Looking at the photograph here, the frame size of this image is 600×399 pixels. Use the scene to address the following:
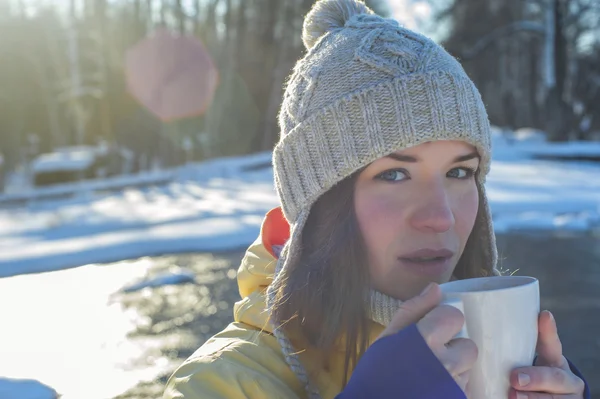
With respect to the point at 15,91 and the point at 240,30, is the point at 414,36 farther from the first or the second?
the point at 15,91

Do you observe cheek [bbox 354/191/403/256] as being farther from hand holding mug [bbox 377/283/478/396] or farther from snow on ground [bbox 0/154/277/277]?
snow on ground [bbox 0/154/277/277]

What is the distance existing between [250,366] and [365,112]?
2.08 ft

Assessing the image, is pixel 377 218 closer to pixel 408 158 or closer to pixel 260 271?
pixel 408 158

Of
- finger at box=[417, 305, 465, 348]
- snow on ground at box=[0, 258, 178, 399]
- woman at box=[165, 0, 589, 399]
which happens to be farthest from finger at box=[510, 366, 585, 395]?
snow on ground at box=[0, 258, 178, 399]

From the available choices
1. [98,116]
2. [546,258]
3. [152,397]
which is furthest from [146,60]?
[152,397]

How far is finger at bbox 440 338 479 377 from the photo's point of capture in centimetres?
108

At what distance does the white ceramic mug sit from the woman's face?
359 mm

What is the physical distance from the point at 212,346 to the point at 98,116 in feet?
97.6

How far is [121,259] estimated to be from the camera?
5973mm

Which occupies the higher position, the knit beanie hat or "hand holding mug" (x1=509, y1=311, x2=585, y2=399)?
the knit beanie hat

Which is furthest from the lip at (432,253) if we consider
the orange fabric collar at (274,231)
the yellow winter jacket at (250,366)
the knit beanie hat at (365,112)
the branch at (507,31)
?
the branch at (507,31)

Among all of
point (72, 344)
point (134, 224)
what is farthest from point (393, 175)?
point (134, 224)

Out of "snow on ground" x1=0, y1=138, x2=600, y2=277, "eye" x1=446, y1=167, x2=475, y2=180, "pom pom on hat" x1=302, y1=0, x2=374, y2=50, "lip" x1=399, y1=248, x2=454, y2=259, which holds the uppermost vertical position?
"pom pom on hat" x1=302, y1=0, x2=374, y2=50

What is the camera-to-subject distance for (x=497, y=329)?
3.58 feet
